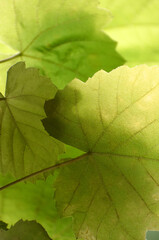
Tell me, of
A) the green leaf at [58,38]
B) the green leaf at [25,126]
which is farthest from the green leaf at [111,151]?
the green leaf at [58,38]

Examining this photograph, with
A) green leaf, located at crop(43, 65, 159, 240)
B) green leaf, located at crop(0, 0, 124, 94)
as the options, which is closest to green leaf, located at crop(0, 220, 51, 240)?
green leaf, located at crop(43, 65, 159, 240)

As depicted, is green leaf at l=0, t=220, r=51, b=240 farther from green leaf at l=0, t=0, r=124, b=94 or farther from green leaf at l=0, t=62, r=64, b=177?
green leaf at l=0, t=0, r=124, b=94

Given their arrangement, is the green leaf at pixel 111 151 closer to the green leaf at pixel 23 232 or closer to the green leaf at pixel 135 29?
the green leaf at pixel 23 232

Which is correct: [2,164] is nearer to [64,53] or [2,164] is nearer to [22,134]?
[22,134]

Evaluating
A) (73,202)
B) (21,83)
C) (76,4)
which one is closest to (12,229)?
(73,202)

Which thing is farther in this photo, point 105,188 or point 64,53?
point 64,53
